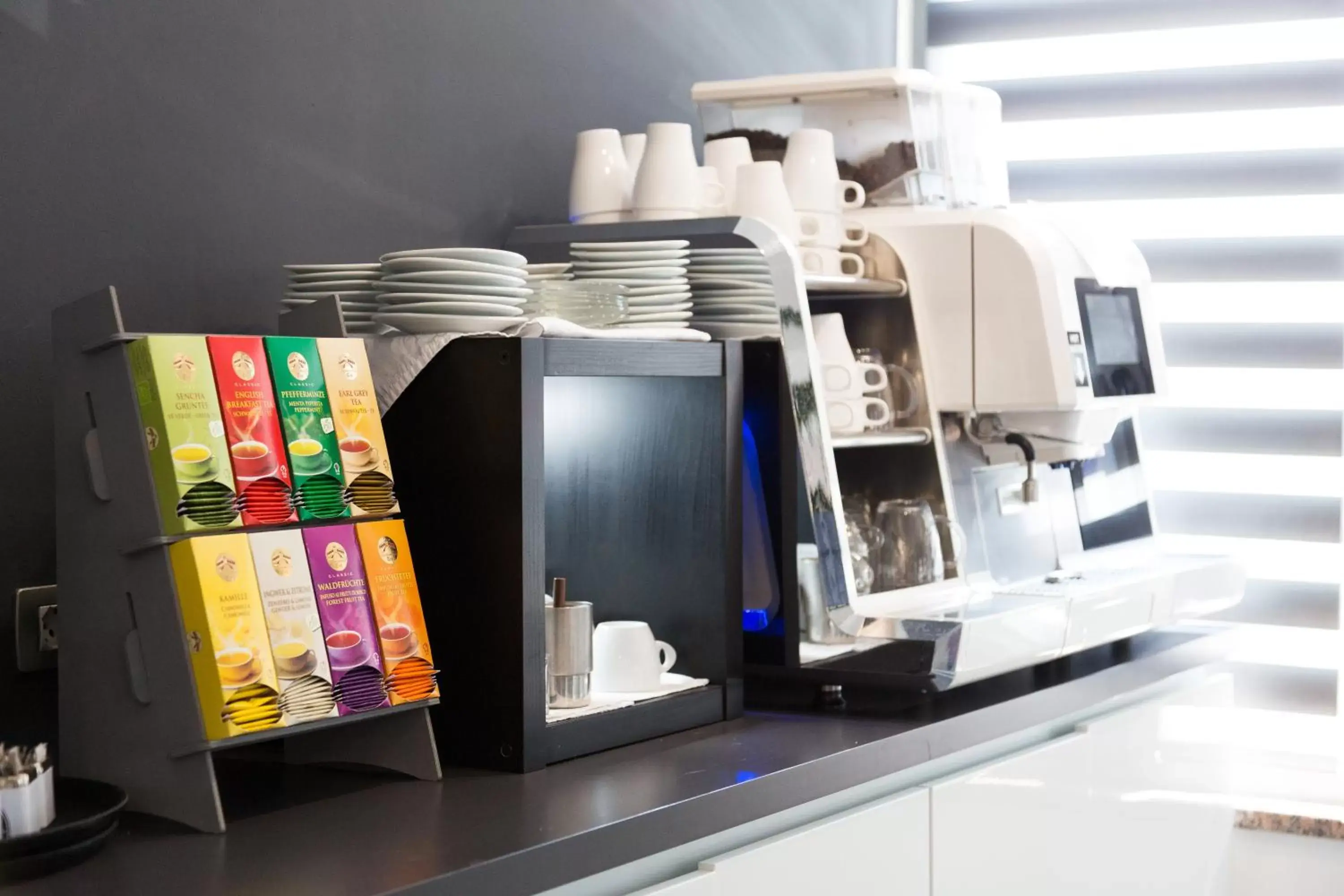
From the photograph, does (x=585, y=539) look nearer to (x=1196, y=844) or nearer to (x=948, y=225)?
(x=948, y=225)

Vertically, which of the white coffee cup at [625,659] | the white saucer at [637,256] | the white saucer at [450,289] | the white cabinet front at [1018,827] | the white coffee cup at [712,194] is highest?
the white coffee cup at [712,194]

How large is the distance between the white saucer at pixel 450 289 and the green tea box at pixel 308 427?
21 centimetres

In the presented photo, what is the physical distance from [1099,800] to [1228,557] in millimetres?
563

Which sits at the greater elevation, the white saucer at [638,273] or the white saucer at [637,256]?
the white saucer at [637,256]

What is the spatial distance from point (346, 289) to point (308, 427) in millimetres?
337

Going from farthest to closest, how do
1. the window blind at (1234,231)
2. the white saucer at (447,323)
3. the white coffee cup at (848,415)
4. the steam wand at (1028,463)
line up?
the window blind at (1234,231) < the steam wand at (1028,463) < the white coffee cup at (848,415) < the white saucer at (447,323)

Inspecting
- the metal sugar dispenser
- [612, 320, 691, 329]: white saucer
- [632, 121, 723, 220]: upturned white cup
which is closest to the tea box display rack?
the metal sugar dispenser

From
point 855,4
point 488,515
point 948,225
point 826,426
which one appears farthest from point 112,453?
point 855,4

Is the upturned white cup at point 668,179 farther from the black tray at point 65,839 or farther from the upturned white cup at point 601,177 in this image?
the black tray at point 65,839

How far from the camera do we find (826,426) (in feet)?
5.98

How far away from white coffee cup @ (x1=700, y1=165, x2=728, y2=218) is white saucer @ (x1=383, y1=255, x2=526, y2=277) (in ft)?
1.73

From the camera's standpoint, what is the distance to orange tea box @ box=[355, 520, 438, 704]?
1391mm

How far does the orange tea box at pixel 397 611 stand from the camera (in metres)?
1.39

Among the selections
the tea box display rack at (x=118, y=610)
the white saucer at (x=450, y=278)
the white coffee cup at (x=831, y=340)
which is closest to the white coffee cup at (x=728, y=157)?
the white coffee cup at (x=831, y=340)
